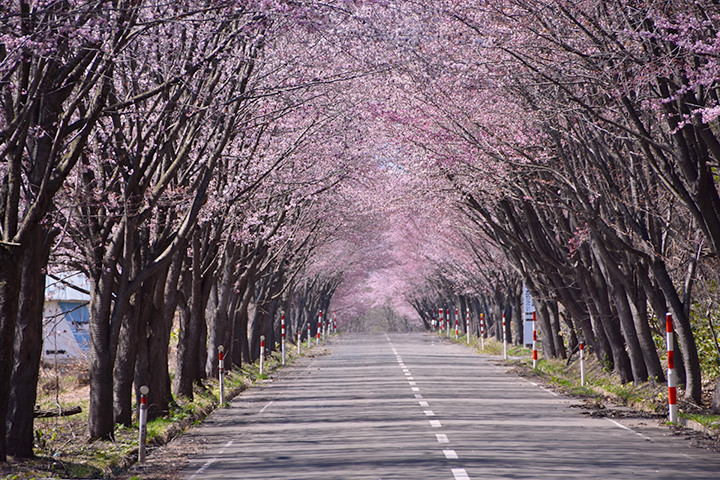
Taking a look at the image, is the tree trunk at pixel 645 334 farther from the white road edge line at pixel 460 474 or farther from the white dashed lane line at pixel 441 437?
the white road edge line at pixel 460 474

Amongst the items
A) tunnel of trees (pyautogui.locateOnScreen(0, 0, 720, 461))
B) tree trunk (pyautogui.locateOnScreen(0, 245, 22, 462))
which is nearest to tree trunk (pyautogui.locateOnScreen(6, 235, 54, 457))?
tunnel of trees (pyautogui.locateOnScreen(0, 0, 720, 461))

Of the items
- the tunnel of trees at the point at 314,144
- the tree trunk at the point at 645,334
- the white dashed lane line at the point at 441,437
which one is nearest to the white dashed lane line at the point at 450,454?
the white dashed lane line at the point at 441,437

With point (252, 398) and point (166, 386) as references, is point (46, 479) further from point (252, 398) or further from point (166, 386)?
point (252, 398)

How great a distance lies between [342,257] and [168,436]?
46.8m

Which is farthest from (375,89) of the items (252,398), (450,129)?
(252,398)

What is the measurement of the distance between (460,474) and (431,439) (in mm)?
3218

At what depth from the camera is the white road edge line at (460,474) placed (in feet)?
31.1

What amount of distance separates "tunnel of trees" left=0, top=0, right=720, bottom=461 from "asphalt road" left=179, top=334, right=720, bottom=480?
2.01m

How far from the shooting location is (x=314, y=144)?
75.7 ft

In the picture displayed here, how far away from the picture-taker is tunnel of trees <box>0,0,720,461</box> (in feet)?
34.3

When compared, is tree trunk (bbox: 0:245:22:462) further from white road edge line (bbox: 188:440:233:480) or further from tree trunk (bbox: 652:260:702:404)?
tree trunk (bbox: 652:260:702:404)

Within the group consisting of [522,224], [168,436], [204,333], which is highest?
[522,224]

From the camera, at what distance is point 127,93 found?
13742mm

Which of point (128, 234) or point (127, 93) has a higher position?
point (127, 93)
